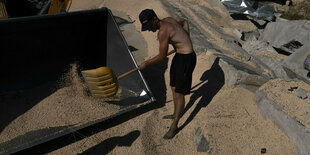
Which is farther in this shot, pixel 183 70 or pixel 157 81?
pixel 157 81

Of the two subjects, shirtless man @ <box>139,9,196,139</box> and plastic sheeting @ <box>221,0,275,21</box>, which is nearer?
shirtless man @ <box>139,9,196,139</box>

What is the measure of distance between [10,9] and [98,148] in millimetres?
4056

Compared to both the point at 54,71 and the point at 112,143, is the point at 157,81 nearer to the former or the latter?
the point at 112,143

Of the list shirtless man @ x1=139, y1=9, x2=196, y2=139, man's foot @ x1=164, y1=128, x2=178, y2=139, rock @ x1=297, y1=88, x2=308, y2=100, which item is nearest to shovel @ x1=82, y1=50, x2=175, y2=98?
shirtless man @ x1=139, y1=9, x2=196, y2=139

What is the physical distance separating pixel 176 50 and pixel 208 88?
4.41ft

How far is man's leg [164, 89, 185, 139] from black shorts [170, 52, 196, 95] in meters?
0.12

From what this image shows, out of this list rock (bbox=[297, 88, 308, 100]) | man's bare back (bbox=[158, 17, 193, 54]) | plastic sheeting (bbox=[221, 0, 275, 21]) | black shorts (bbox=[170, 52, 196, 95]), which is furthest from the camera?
plastic sheeting (bbox=[221, 0, 275, 21])

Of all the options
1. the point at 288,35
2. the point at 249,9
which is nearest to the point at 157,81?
the point at 288,35

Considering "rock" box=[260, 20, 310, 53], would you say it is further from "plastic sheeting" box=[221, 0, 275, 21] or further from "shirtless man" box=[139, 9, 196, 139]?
"shirtless man" box=[139, 9, 196, 139]

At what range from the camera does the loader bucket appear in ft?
10.9

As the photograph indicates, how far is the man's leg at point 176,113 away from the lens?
3.32m

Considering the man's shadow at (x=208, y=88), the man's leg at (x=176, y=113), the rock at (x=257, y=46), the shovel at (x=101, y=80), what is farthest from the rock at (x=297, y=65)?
the shovel at (x=101, y=80)

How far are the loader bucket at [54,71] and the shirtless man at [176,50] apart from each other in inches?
22.7

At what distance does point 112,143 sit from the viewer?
10.8ft
